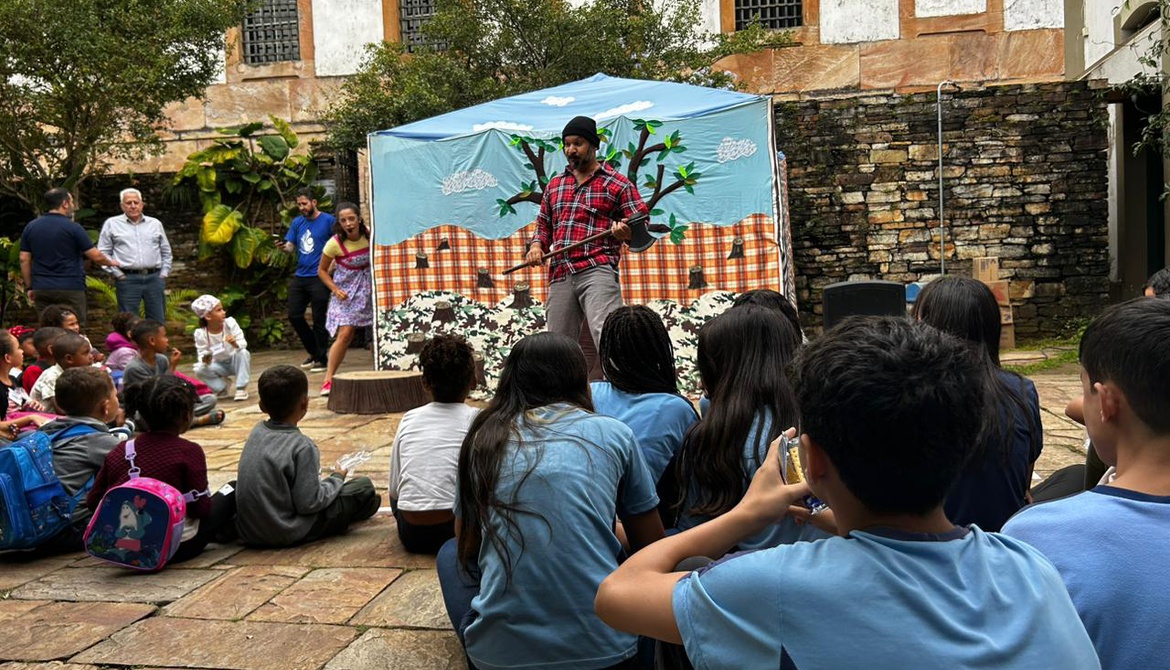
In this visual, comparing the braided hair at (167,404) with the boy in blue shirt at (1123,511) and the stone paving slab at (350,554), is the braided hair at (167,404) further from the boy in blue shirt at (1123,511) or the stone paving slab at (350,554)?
the boy in blue shirt at (1123,511)

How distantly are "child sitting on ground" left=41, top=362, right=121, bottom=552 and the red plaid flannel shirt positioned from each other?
2533mm

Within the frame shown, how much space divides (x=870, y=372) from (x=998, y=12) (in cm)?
1389

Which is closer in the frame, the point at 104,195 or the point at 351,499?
the point at 351,499

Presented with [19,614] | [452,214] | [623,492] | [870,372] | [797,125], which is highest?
[797,125]

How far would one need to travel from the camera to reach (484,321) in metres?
7.96

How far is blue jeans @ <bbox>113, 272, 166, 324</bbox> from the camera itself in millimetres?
8789

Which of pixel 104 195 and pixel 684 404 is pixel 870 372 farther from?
pixel 104 195

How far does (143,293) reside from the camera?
349 inches

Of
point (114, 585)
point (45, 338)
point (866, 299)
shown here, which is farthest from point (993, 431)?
point (45, 338)

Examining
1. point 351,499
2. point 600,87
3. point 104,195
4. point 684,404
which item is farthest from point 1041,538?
point 104,195

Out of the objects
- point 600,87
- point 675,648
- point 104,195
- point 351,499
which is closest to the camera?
point 675,648

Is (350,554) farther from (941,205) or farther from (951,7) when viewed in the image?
(951,7)

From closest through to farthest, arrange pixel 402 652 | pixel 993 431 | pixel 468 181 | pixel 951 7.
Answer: pixel 993 431
pixel 402 652
pixel 468 181
pixel 951 7

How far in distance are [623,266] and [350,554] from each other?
169 inches
